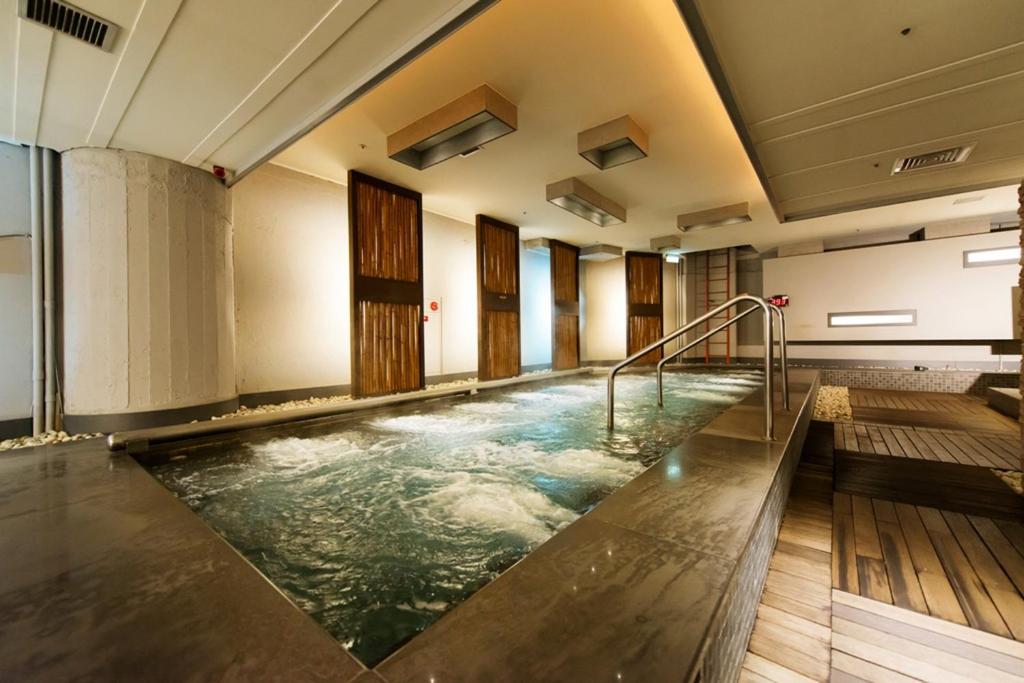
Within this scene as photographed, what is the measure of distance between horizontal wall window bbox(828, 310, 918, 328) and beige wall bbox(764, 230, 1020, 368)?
0.27 ft

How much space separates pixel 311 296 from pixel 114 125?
237cm

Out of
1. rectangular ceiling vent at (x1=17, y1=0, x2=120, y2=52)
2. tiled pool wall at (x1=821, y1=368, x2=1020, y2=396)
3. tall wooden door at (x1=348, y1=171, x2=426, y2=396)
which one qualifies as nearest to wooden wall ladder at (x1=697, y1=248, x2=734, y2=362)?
tiled pool wall at (x1=821, y1=368, x2=1020, y2=396)

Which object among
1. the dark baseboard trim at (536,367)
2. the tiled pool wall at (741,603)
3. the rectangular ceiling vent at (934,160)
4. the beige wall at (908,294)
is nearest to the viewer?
the tiled pool wall at (741,603)

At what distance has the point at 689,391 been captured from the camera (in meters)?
5.16

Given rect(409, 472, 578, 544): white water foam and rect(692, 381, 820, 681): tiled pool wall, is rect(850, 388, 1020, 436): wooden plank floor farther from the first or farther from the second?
rect(409, 472, 578, 544): white water foam

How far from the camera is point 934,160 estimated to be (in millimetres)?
4004

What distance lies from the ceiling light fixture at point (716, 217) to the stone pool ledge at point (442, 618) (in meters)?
5.71

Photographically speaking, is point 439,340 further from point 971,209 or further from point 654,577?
point 971,209

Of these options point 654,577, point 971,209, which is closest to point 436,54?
point 654,577

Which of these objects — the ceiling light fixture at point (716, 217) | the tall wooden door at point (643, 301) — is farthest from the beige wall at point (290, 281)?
the tall wooden door at point (643, 301)

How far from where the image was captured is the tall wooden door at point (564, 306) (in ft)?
26.3

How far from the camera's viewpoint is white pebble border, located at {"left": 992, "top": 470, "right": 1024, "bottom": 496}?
2.24m

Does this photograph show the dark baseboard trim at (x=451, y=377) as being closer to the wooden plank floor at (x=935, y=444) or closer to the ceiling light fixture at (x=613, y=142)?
the ceiling light fixture at (x=613, y=142)

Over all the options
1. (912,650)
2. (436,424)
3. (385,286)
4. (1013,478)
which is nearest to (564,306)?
(385,286)
